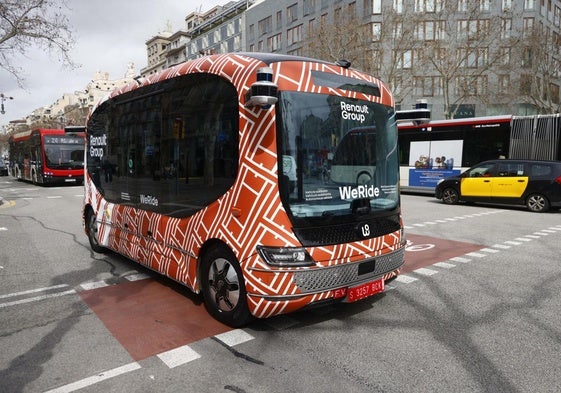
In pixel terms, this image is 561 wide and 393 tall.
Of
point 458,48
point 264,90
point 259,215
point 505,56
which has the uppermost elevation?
point 458,48

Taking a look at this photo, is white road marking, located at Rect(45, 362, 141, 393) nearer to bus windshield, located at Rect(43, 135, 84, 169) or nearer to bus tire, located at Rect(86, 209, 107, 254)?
bus tire, located at Rect(86, 209, 107, 254)

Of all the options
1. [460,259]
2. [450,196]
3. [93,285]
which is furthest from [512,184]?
[93,285]

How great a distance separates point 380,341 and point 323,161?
5.81 ft

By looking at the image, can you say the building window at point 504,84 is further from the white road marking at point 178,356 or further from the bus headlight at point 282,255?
the white road marking at point 178,356

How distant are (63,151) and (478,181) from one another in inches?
896

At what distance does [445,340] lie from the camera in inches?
155

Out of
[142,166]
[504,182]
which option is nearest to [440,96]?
[504,182]

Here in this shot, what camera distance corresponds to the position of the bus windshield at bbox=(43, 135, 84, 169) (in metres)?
24.9

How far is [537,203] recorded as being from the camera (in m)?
13.6

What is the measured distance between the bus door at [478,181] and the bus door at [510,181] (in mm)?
197

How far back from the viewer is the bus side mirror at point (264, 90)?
11.2 ft

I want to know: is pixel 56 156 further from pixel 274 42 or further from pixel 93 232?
pixel 274 42

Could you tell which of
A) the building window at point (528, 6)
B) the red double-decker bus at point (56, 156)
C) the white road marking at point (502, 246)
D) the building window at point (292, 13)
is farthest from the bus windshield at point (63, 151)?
the building window at point (528, 6)

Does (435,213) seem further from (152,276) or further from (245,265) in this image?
(245,265)
